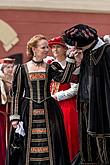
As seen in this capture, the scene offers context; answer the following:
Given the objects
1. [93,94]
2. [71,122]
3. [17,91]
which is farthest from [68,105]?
[93,94]

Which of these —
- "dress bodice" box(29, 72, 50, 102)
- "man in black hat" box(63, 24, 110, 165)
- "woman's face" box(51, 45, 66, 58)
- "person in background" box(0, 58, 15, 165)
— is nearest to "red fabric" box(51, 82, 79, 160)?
"woman's face" box(51, 45, 66, 58)

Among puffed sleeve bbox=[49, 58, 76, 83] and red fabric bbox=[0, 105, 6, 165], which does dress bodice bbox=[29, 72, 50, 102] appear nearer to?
puffed sleeve bbox=[49, 58, 76, 83]

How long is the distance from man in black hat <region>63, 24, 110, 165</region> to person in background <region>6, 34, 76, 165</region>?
0.25 metres

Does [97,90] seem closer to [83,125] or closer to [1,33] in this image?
[83,125]

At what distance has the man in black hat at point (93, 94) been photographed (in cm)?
309

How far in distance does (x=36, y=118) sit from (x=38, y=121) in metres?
0.03

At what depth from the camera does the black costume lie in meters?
3.45

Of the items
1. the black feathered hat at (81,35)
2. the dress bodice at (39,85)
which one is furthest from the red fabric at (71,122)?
the black feathered hat at (81,35)

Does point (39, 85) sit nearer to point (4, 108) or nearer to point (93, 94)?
point (93, 94)

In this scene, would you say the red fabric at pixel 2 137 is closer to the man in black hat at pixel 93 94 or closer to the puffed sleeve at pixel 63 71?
the puffed sleeve at pixel 63 71

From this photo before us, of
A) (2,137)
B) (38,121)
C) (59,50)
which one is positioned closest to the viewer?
(38,121)

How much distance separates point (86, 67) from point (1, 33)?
5102 mm

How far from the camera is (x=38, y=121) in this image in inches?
138

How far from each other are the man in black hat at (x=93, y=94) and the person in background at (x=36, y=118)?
25 cm
